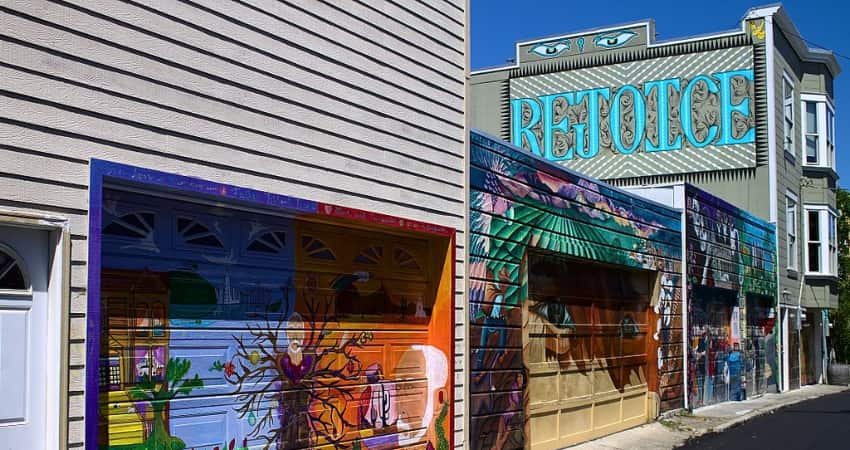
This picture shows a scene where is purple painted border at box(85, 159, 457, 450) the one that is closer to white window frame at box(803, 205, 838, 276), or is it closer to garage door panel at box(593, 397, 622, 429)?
garage door panel at box(593, 397, 622, 429)

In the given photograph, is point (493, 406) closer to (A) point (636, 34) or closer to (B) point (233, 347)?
(B) point (233, 347)

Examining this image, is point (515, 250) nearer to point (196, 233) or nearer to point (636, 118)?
point (196, 233)

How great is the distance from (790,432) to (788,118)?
13.6 metres

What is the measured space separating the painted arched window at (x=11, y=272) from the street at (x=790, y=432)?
35.7 ft

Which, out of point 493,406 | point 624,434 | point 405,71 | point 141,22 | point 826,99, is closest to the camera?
point 141,22

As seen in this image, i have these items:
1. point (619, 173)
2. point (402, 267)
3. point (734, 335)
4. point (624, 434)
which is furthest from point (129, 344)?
point (619, 173)

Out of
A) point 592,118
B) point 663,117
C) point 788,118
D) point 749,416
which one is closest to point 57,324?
point 749,416

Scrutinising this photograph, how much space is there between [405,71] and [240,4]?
2296 mm

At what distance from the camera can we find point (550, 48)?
28.5m

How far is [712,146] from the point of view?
26094 mm

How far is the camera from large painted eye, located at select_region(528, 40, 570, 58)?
92.6ft

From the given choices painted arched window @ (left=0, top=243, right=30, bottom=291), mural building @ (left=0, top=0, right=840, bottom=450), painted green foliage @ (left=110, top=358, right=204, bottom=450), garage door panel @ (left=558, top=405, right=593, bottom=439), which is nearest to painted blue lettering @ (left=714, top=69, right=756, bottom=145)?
mural building @ (left=0, top=0, right=840, bottom=450)

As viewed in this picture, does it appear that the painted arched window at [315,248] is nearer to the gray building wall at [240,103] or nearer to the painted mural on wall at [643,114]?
the gray building wall at [240,103]

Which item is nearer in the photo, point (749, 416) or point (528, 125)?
point (749, 416)
